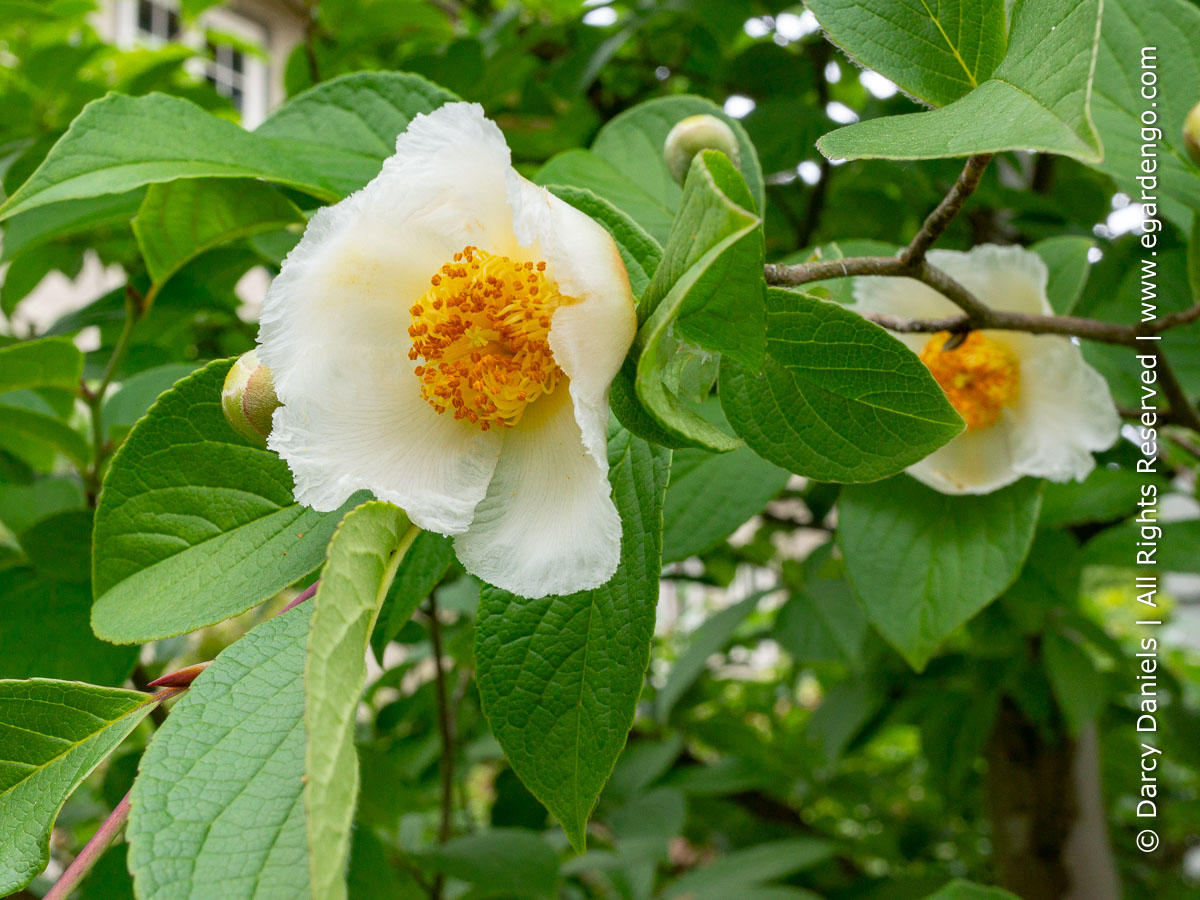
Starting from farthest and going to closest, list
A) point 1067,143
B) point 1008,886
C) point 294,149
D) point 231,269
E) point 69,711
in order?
point 1008,886 → point 231,269 → point 294,149 → point 69,711 → point 1067,143

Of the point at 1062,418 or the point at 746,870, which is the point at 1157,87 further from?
the point at 746,870

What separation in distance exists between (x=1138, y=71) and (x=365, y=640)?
2.54ft

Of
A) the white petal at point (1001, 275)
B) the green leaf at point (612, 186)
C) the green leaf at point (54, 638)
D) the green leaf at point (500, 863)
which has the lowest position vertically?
the green leaf at point (500, 863)

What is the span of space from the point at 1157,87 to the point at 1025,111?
19.8 inches

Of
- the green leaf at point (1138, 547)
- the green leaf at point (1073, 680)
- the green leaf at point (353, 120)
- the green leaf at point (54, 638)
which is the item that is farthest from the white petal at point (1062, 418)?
the green leaf at point (54, 638)

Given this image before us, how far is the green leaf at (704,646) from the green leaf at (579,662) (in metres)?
1.10

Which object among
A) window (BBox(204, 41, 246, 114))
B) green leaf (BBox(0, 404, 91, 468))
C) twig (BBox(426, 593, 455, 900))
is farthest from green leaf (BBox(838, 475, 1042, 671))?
window (BBox(204, 41, 246, 114))

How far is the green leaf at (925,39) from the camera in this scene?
1.64 ft

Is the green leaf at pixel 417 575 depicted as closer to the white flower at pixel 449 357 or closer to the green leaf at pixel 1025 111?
the white flower at pixel 449 357

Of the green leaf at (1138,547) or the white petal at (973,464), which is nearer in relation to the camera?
the white petal at (973,464)

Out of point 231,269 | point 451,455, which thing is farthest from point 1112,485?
point 231,269

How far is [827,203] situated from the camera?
1619mm

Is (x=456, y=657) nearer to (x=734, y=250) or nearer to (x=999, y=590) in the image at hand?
(x=999, y=590)

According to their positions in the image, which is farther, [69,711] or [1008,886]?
[1008,886]
